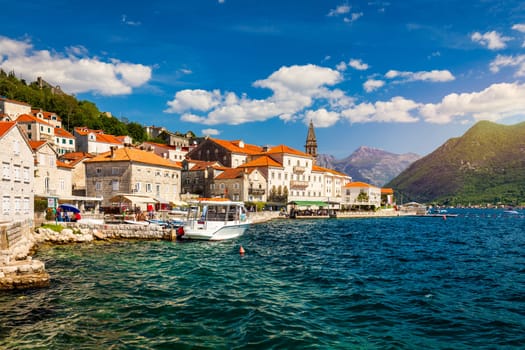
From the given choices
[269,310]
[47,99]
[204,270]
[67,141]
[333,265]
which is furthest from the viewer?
[47,99]

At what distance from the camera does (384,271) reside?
21906mm

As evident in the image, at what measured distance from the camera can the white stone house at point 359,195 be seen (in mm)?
105125

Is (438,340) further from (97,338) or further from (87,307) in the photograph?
(87,307)

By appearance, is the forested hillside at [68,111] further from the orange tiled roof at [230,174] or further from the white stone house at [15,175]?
the white stone house at [15,175]

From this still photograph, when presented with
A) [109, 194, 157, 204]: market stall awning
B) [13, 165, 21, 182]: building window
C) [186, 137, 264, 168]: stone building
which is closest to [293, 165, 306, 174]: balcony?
[186, 137, 264, 168]: stone building

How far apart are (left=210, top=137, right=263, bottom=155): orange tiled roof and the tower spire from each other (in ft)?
59.7

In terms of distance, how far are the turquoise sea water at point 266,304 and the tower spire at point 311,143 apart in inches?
3548

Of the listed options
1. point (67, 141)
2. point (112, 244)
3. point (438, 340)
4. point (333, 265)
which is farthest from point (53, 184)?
point (438, 340)

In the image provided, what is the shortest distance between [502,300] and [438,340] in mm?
6468

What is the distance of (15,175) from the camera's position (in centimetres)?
3073

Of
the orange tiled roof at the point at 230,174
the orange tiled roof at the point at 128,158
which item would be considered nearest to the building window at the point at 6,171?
the orange tiled roof at the point at 128,158

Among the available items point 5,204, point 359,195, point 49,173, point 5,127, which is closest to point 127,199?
point 49,173

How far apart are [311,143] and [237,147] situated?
29.8m

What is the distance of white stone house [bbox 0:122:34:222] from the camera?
2912cm
